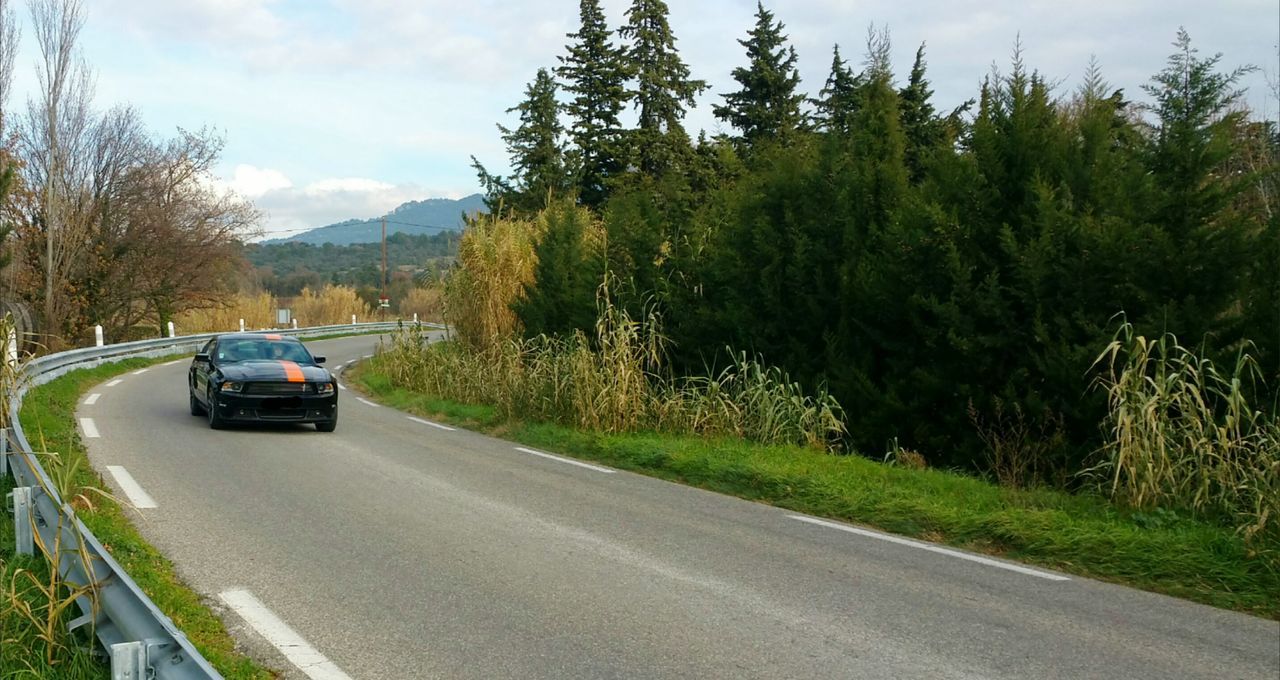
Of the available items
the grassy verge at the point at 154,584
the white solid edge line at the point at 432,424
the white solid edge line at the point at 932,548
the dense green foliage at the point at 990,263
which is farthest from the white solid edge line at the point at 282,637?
the white solid edge line at the point at 432,424

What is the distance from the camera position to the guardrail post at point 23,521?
6141mm

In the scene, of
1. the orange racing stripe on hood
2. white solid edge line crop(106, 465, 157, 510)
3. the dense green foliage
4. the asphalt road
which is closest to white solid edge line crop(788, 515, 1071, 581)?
the asphalt road

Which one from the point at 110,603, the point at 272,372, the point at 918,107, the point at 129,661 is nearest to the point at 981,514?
the point at 110,603

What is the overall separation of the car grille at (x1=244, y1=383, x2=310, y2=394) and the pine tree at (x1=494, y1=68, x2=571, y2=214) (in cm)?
2340

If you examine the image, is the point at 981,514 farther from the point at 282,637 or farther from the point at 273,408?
the point at 273,408

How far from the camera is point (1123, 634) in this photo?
5.35 meters

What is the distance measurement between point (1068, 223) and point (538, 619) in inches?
296

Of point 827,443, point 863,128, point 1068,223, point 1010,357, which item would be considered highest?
point 863,128

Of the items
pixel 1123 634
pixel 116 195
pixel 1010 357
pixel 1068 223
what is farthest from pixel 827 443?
pixel 116 195

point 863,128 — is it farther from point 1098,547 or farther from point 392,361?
point 392,361

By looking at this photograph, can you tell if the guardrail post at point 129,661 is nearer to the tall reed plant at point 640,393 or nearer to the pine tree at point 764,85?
the tall reed plant at point 640,393

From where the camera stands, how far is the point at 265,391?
13.7 metres

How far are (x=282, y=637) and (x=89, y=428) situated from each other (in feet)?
33.3

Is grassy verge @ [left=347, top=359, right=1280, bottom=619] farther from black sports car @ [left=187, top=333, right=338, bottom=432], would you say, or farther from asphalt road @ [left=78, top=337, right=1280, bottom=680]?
black sports car @ [left=187, top=333, right=338, bottom=432]
